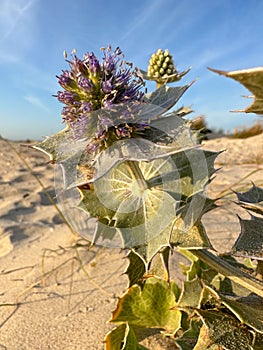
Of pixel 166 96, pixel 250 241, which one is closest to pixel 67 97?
pixel 166 96

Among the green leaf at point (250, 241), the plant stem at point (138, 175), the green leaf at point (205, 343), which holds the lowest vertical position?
the green leaf at point (205, 343)

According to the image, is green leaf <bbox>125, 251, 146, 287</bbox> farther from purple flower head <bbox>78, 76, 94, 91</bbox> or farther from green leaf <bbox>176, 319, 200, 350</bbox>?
purple flower head <bbox>78, 76, 94, 91</bbox>

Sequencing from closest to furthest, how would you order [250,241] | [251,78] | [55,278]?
[251,78] < [250,241] < [55,278]

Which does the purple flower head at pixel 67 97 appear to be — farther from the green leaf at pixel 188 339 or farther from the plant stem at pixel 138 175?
the green leaf at pixel 188 339

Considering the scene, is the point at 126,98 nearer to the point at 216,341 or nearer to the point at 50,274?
the point at 216,341

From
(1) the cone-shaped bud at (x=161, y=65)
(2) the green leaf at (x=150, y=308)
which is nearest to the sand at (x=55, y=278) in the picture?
(2) the green leaf at (x=150, y=308)

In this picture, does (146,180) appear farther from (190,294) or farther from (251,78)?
(251,78)

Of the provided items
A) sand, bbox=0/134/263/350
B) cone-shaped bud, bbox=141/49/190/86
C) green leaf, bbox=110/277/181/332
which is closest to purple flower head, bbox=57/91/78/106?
sand, bbox=0/134/263/350
